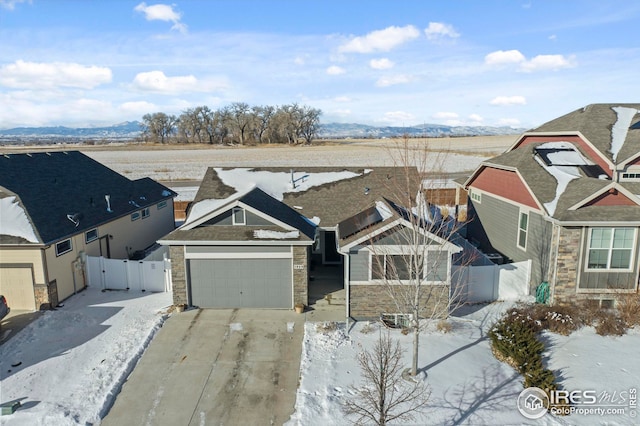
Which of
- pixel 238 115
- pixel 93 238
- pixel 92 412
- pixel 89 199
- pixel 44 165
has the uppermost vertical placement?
pixel 238 115

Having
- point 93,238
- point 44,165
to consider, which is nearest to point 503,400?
point 93,238

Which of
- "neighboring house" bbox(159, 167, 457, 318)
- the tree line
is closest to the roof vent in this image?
"neighboring house" bbox(159, 167, 457, 318)

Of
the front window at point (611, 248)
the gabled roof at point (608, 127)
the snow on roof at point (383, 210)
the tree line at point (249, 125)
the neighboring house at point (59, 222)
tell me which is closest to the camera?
the front window at point (611, 248)

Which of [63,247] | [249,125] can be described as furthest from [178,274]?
[249,125]

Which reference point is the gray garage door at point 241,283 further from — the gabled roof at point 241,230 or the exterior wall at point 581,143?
the exterior wall at point 581,143

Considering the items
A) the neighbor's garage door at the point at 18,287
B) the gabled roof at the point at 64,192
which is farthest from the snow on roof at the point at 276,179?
the neighbor's garage door at the point at 18,287

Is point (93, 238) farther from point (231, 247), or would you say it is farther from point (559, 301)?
point (559, 301)
